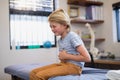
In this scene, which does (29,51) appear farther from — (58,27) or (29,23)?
(58,27)

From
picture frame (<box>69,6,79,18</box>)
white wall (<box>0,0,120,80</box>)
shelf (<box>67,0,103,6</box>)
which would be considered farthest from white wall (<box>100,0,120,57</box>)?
picture frame (<box>69,6,79,18</box>)

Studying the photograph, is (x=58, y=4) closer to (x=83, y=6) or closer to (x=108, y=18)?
(x=83, y=6)

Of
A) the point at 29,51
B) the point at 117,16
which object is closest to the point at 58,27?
the point at 29,51

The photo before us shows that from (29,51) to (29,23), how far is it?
0.47 metres

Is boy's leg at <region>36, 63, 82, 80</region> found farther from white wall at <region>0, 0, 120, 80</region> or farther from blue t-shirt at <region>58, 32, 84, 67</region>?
white wall at <region>0, 0, 120, 80</region>

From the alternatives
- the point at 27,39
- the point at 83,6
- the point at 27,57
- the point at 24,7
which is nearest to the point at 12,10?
the point at 24,7

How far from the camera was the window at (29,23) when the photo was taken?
311 cm

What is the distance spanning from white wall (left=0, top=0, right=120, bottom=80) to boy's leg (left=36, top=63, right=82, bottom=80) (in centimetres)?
158

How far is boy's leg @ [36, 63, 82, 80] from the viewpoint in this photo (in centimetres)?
147

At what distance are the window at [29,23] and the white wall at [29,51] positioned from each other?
11cm

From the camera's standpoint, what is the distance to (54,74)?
58.2 inches

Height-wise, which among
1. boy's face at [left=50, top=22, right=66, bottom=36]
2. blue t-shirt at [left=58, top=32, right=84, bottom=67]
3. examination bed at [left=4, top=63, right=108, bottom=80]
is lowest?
examination bed at [left=4, top=63, right=108, bottom=80]

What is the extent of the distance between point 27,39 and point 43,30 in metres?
0.32

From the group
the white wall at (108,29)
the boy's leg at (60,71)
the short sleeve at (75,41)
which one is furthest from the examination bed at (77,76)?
the white wall at (108,29)
